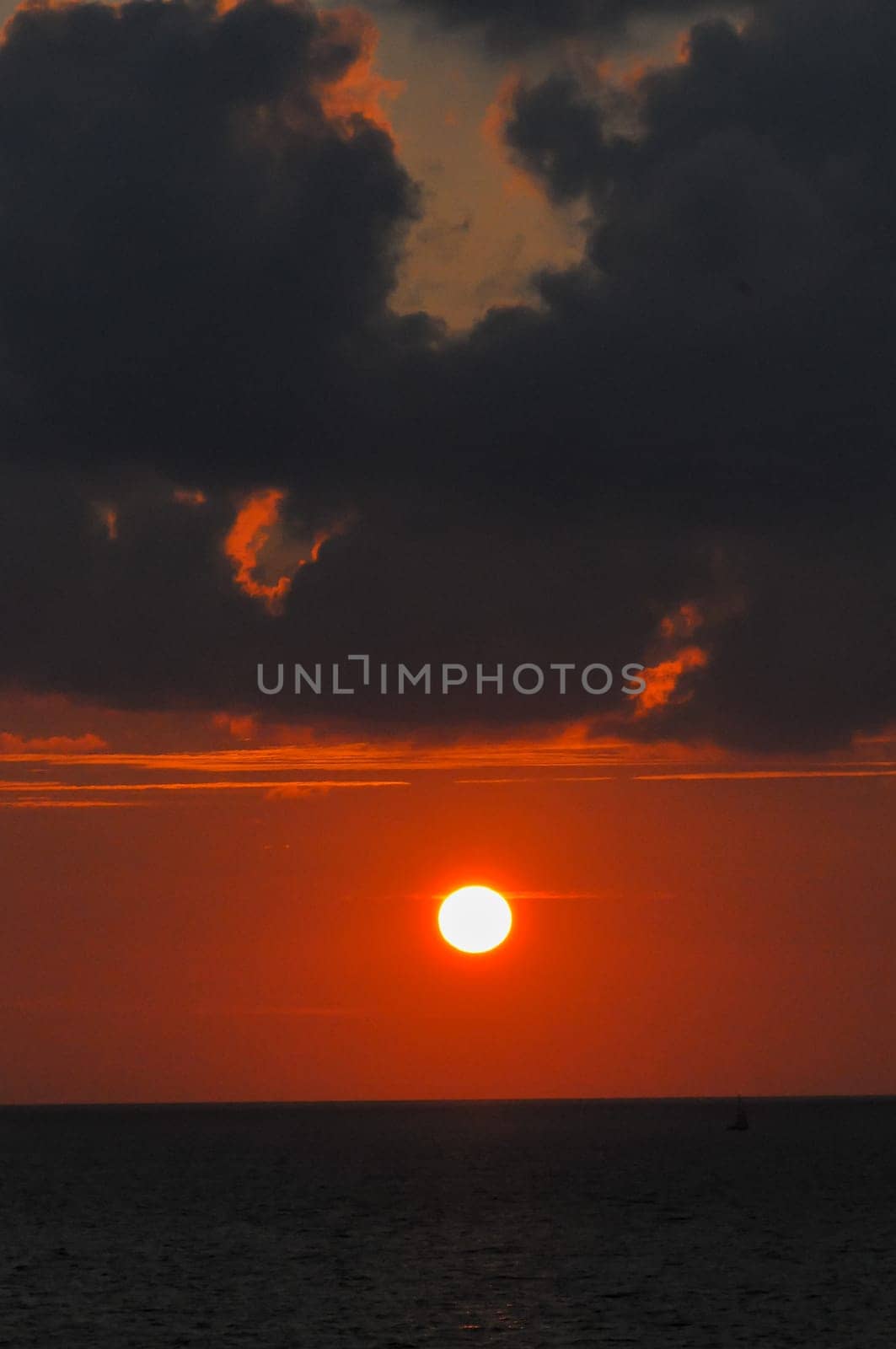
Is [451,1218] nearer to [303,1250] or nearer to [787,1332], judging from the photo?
[303,1250]

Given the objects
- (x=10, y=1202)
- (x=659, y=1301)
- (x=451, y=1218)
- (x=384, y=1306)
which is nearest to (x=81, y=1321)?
(x=384, y=1306)

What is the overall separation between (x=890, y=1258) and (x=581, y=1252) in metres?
16.8

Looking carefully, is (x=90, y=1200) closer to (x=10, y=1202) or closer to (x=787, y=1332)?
(x=10, y=1202)

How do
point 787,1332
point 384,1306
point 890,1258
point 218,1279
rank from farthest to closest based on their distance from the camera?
1. point 890,1258
2. point 218,1279
3. point 384,1306
4. point 787,1332

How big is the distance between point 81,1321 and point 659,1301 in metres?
25.3

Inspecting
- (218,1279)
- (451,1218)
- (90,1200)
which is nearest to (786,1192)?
(451,1218)

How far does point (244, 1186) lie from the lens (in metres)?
177

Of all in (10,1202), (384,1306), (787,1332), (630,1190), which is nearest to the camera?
(787,1332)

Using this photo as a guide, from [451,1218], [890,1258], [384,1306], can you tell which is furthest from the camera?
[451,1218]

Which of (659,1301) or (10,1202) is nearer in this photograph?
(659,1301)

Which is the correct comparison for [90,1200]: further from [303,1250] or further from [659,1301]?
[659,1301]

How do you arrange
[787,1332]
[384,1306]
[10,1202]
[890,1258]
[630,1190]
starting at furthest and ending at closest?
[630,1190] < [10,1202] < [890,1258] < [384,1306] < [787,1332]

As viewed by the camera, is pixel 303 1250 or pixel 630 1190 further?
pixel 630 1190

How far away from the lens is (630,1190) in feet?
557
